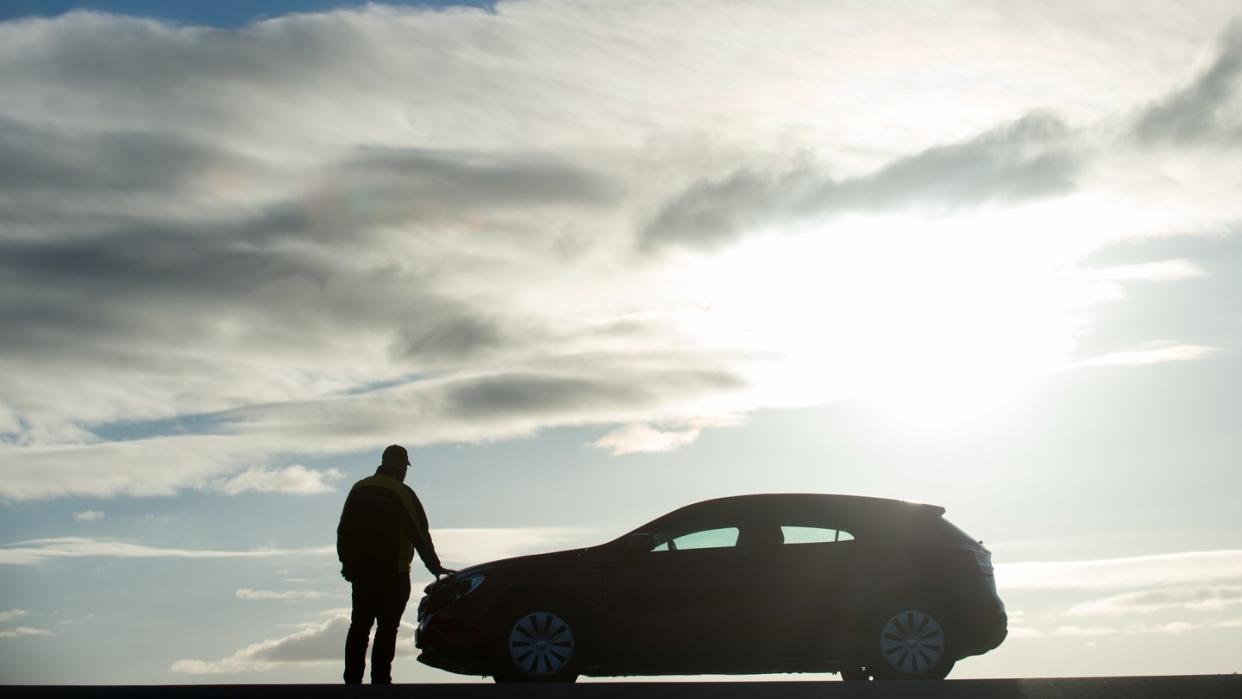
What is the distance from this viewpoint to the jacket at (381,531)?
12.5 metres

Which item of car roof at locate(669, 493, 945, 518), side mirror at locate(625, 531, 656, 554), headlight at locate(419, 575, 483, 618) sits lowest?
headlight at locate(419, 575, 483, 618)

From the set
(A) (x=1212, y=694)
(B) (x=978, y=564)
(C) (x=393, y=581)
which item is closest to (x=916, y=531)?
(B) (x=978, y=564)

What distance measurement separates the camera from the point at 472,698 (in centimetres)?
924

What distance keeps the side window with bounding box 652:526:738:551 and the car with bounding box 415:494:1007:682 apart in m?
0.01

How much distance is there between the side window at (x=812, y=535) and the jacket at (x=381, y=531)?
316cm

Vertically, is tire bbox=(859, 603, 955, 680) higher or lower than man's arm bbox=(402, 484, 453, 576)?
lower

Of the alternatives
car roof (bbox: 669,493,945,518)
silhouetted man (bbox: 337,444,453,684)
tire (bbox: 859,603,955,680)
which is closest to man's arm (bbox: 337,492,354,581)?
silhouetted man (bbox: 337,444,453,684)

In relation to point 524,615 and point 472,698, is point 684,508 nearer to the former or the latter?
point 524,615

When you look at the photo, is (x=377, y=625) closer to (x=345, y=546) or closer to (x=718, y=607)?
(x=345, y=546)

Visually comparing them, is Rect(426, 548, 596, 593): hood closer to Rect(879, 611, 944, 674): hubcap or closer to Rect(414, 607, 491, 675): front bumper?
Rect(414, 607, 491, 675): front bumper

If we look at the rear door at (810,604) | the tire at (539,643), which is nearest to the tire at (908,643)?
the rear door at (810,604)

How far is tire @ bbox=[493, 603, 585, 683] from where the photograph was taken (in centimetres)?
1225

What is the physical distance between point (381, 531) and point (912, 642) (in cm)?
471

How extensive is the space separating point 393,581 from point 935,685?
16.1ft
